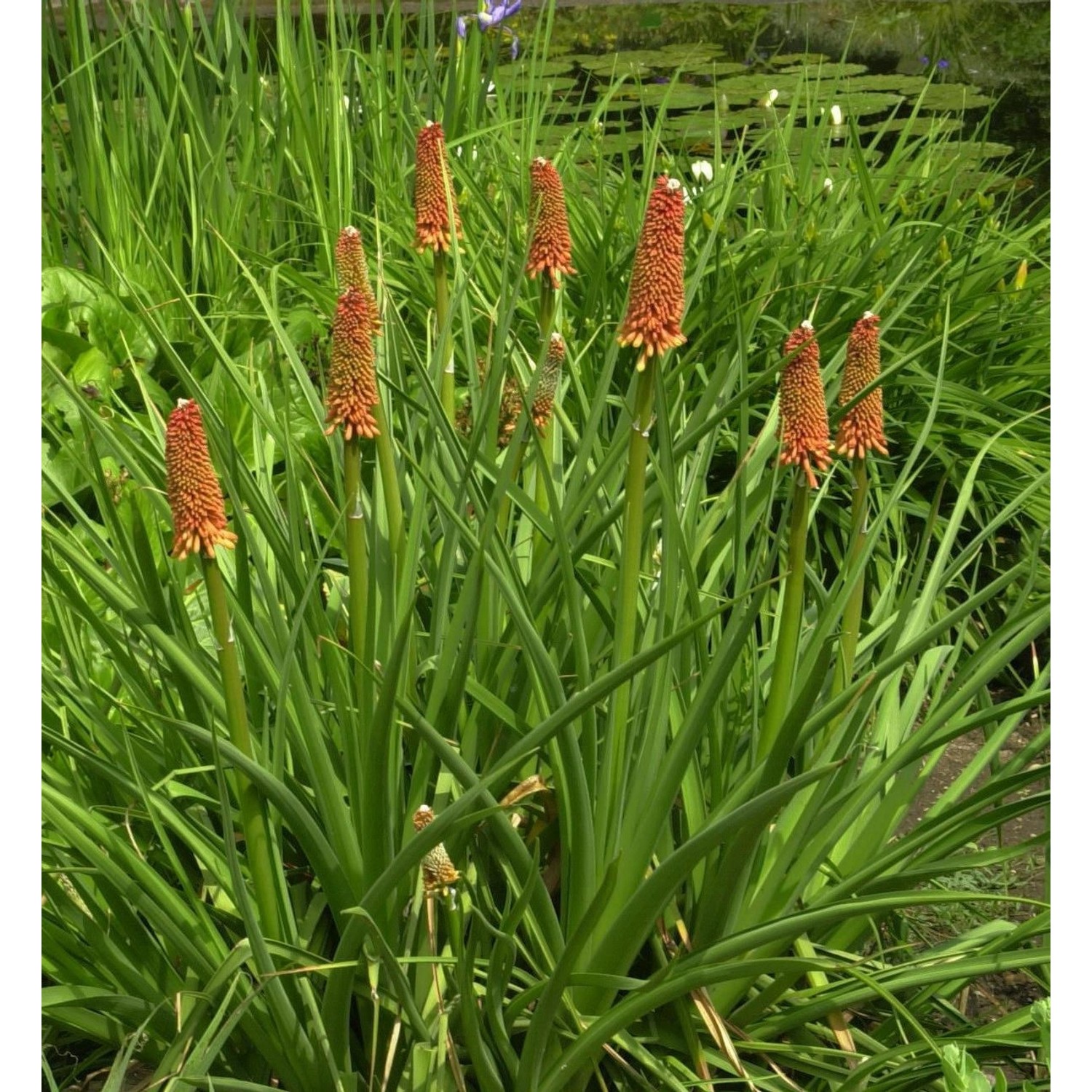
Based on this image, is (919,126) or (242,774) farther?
(919,126)

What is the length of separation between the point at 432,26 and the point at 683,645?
3.15 metres

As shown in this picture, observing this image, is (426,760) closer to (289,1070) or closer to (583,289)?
(289,1070)

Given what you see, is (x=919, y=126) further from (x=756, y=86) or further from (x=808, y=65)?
(x=808, y=65)

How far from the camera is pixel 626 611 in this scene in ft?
4.89

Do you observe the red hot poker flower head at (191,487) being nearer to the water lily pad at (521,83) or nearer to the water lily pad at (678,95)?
the water lily pad at (521,83)

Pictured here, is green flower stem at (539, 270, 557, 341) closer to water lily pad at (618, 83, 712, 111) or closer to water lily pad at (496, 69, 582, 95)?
water lily pad at (496, 69, 582, 95)

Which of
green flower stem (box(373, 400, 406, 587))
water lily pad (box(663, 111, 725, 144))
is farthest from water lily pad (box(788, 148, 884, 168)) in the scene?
green flower stem (box(373, 400, 406, 587))

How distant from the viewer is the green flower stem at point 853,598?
169 cm

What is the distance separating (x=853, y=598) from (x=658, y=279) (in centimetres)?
65

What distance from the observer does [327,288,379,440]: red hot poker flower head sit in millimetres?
1366

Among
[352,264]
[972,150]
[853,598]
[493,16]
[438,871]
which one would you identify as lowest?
[438,871]

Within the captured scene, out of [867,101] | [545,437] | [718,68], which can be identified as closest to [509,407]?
[545,437]

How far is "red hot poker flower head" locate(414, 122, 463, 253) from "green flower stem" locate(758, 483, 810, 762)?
683 mm

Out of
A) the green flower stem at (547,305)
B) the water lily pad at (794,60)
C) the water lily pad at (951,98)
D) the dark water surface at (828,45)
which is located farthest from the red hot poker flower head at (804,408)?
the water lily pad at (794,60)
